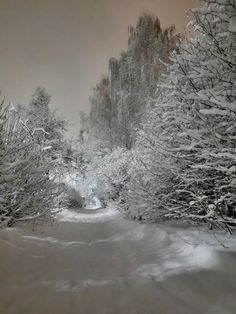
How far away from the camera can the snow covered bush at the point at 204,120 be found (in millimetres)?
5627

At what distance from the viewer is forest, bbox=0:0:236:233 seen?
6.16 m

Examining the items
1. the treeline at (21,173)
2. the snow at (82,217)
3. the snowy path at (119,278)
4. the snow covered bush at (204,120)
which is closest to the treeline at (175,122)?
the snow covered bush at (204,120)

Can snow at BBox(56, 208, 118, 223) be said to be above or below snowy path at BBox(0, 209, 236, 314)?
above

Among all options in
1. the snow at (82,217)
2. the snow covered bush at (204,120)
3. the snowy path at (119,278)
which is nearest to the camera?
the snowy path at (119,278)

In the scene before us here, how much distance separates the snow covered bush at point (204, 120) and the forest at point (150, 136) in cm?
2

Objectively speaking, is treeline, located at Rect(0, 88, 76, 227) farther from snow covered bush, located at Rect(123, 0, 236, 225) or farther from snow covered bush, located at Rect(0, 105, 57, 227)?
snow covered bush, located at Rect(123, 0, 236, 225)

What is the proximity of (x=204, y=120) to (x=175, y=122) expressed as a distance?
1.87 meters

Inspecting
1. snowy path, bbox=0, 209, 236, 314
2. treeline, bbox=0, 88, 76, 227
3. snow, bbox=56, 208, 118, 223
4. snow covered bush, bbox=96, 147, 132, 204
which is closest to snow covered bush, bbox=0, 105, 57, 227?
treeline, bbox=0, 88, 76, 227

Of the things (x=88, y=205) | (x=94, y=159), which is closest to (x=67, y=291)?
(x=94, y=159)

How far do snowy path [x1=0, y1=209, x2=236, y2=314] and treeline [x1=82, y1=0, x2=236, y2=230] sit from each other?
0.83 m

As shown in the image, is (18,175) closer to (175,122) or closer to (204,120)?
(175,122)

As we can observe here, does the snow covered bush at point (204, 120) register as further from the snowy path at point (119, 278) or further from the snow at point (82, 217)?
the snow at point (82, 217)

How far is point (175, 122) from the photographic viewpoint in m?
8.34

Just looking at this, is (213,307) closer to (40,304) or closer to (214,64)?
(40,304)
